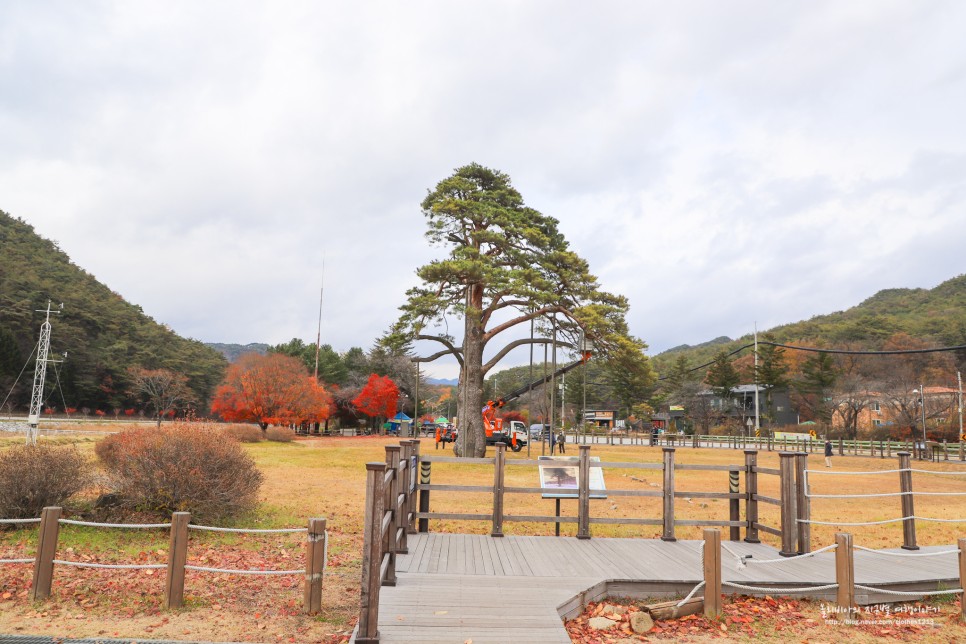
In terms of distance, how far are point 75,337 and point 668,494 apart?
213 feet

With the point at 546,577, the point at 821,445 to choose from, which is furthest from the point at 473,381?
the point at 821,445

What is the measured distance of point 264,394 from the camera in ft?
132

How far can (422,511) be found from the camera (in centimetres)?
852

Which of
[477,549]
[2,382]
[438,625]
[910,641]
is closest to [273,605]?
[438,625]

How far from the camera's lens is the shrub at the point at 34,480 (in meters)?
8.60

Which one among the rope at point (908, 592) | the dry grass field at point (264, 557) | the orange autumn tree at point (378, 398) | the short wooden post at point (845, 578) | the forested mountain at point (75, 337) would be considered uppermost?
the forested mountain at point (75, 337)

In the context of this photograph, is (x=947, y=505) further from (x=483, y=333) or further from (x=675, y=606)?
(x=483, y=333)

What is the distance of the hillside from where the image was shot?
209ft

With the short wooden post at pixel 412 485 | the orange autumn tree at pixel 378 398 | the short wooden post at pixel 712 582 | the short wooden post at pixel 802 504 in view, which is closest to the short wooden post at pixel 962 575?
the short wooden post at pixel 802 504

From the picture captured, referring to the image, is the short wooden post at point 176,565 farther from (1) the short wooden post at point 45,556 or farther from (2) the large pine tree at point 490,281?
(2) the large pine tree at point 490,281

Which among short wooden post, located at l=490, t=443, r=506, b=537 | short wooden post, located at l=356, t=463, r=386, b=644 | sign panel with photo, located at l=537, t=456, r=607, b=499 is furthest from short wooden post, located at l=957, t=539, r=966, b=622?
short wooden post, located at l=356, t=463, r=386, b=644

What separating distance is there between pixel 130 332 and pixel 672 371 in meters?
61.9

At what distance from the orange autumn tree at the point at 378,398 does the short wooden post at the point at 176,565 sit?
4893 centimetres

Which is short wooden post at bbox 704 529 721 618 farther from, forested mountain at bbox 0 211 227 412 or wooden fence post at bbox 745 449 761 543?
forested mountain at bbox 0 211 227 412
